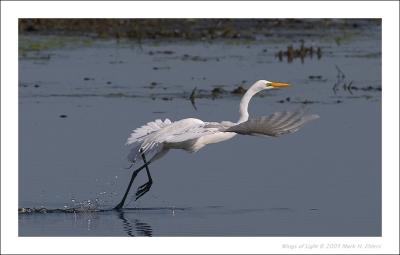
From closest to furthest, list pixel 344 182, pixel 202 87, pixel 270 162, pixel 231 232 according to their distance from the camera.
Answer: pixel 231 232 → pixel 344 182 → pixel 270 162 → pixel 202 87

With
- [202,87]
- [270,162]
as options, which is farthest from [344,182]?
[202,87]

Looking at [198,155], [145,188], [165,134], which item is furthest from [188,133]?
[198,155]

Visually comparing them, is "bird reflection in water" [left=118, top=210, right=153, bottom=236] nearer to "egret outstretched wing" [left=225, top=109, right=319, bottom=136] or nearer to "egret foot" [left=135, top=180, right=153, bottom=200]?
"egret foot" [left=135, top=180, right=153, bottom=200]

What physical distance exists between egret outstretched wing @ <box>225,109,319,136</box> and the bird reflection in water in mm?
1139

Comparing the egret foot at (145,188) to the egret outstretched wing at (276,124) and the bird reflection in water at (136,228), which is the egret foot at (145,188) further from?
the egret outstretched wing at (276,124)

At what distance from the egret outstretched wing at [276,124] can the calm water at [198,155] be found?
2.86ft

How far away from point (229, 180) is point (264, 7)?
1769mm

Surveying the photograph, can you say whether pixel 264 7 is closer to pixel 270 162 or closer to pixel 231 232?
pixel 270 162

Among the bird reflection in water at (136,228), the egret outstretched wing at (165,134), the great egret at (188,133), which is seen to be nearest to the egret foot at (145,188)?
the great egret at (188,133)

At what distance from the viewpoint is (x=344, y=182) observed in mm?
11320

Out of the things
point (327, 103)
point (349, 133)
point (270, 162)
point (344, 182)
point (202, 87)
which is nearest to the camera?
point (344, 182)

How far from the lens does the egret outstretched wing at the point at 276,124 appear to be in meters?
8.83

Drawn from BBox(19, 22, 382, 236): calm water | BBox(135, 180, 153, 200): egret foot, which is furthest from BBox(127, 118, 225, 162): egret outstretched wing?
BBox(19, 22, 382, 236): calm water

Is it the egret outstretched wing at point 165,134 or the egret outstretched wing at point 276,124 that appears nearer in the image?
the egret outstretched wing at point 276,124
